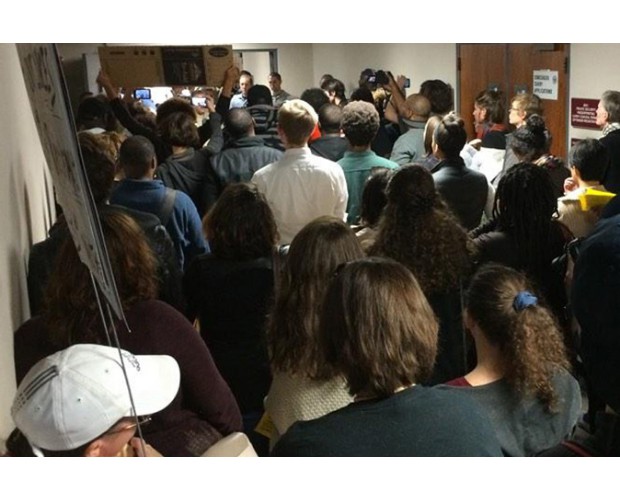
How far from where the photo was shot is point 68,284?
156cm

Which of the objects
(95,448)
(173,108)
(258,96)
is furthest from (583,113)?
(95,448)

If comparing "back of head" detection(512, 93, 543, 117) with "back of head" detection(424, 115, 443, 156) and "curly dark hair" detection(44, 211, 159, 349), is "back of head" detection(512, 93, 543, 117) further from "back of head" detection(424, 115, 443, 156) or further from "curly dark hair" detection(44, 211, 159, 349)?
"curly dark hair" detection(44, 211, 159, 349)

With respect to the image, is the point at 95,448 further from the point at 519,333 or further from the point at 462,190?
the point at 462,190

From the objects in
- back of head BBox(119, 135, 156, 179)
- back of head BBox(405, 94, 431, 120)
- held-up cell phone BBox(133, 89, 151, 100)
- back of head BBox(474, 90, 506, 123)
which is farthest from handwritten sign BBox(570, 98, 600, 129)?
back of head BBox(119, 135, 156, 179)

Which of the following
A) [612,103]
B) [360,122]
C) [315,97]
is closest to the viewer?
[360,122]

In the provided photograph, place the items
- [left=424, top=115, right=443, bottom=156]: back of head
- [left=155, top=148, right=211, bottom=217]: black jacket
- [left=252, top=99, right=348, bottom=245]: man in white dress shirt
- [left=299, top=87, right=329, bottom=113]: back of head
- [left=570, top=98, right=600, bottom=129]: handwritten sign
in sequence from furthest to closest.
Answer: [left=570, top=98, right=600, bottom=129]: handwritten sign < [left=299, top=87, right=329, bottom=113]: back of head < [left=424, top=115, right=443, bottom=156]: back of head < [left=155, top=148, right=211, bottom=217]: black jacket < [left=252, top=99, right=348, bottom=245]: man in white dress shirt

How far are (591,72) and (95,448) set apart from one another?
3.80m

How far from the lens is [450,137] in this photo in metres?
2.79

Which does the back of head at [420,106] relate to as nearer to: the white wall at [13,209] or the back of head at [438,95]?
the back of head at [438,95]

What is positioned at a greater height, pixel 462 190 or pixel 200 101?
pixel 200 101

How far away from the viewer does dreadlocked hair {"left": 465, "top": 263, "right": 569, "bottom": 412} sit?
156 cm

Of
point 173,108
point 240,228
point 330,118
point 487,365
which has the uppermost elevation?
point 173,108

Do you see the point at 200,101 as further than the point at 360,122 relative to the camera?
Yes

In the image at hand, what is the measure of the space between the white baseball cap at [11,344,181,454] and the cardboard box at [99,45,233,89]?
137 centimetres
